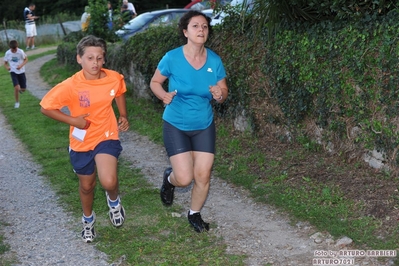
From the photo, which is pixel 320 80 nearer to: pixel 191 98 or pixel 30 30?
pixel 191 98

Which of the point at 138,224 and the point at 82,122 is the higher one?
the point at 82,122

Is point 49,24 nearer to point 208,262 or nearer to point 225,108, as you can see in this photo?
point 225,108

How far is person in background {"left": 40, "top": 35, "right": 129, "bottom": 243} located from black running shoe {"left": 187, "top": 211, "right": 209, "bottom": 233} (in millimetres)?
784

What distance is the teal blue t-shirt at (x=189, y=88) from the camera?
231 inches

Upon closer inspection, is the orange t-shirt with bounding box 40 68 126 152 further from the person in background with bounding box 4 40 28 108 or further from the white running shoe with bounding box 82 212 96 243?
the person in background with bounding box 4 40 28 108

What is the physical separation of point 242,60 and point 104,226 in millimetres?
3915

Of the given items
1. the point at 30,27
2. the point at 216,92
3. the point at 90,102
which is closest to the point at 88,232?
the point at 90,102

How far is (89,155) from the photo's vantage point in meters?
5.89

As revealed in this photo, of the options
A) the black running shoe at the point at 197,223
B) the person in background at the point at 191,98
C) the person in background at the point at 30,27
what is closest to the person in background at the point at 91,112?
the person in background at the point at 191,98

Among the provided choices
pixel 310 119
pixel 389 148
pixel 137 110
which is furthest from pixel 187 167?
pixel 137 110

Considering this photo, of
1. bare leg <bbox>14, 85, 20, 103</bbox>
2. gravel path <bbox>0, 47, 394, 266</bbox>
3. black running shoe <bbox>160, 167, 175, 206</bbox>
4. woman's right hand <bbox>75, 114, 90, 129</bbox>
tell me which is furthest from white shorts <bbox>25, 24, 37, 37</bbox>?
woman's right hand <bbox>75, 114, 90, 129</bbox>

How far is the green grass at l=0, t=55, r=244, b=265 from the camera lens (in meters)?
5.67

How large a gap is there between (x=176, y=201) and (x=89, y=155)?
1.79 meters

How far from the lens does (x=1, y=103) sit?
664 inches
